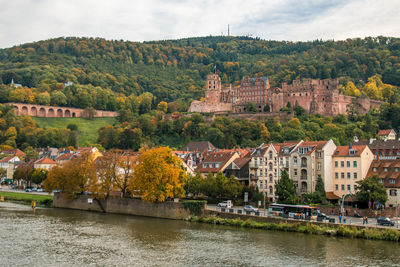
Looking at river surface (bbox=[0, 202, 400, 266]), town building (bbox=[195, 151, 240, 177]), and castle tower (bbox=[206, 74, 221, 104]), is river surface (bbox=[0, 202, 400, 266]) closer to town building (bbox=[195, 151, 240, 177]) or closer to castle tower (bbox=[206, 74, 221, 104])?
town building (bbox=[195, 151, 240, 177])

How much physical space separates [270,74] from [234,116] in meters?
56.5

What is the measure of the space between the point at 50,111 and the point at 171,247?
5282 inches

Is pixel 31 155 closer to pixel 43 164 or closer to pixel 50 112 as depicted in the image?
pixel 43 164

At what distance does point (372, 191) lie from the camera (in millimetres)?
54438

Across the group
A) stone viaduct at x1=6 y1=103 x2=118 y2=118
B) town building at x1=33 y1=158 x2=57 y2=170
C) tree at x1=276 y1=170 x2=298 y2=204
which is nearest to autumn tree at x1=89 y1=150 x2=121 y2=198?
tree at x1=276 y1=170 x2=298 y2=204

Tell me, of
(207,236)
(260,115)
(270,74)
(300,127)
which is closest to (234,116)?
(260,115)

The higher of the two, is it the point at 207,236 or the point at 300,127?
the point at 300,127

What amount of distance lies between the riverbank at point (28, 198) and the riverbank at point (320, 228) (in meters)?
33.0

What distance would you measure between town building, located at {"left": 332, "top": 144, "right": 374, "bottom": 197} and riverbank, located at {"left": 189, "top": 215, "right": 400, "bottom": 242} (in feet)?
46.8

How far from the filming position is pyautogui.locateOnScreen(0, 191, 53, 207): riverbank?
77.3m

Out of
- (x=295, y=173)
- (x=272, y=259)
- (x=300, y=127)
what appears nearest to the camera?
(x=272, y=259)

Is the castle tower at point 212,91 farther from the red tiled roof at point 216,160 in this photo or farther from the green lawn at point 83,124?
the red tiled roof at point 216,160

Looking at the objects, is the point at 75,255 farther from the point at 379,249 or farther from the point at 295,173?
the point at 295,173

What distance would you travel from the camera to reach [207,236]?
47.7 m
